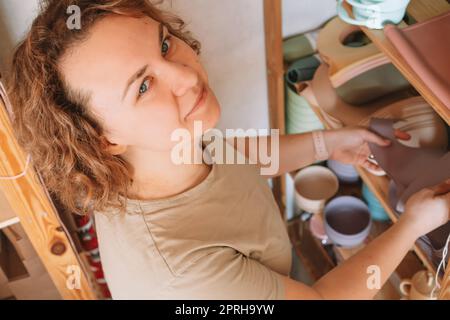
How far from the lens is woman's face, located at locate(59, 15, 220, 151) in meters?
0.74

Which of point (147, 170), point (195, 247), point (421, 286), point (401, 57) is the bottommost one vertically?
point (421, 286)

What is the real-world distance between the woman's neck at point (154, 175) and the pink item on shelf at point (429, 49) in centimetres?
45

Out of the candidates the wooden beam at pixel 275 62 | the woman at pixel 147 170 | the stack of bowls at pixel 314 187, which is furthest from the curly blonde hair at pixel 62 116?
the stack of bowls at pixel 314 187

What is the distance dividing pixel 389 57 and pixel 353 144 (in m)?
0.31

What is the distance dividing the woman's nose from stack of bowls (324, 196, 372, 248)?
0.71 meters

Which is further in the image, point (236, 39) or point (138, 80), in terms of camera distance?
point (236, 39)

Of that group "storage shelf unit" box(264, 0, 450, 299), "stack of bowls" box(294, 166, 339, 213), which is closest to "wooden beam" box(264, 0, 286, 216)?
"storage shelf unit" box(264, 0, 450, 299)

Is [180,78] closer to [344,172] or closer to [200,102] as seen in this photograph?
[200,102]

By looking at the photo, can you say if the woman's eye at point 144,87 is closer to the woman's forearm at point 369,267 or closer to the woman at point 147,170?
the woman at point 147,170

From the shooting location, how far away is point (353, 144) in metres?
1.12

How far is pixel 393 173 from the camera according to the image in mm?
1014

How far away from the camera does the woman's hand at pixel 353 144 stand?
107 cm

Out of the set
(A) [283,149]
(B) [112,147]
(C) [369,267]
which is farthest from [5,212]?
(C) [369,267]
